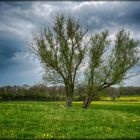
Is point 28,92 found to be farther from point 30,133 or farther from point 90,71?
point 30,133

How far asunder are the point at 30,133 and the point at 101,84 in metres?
36.9

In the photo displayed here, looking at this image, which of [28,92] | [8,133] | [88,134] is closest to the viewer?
[8,133]

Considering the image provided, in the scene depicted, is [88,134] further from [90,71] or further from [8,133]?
→ [90,71]

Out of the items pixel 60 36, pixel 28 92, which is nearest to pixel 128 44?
pixel 60 36

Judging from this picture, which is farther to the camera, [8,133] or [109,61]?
[109,61]

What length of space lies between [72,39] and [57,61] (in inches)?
186

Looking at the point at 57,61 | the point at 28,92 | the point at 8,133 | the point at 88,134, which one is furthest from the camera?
the point at 28,92

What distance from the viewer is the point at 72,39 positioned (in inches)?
1870

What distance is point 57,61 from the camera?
45.9 meters

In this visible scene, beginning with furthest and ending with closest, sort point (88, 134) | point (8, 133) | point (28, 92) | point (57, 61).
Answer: point (28, 92) < point (57, 61) < point (88, 134) < point (8, 133)

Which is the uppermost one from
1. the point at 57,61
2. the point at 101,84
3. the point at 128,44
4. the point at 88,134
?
the point at 128,44

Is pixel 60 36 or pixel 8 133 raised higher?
pixel 60 36

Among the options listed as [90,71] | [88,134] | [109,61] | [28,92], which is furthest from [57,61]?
[28,92]

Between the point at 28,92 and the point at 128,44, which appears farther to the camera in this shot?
the point at 28,92
